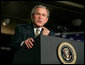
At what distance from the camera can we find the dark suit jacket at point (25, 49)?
44.6 inches

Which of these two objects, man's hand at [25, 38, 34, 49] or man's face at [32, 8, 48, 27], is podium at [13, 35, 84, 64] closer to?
man's hand at [25, 38, 34, 49]

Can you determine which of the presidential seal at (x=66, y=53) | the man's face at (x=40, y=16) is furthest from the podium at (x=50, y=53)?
the man's face at (x=40, y=16)

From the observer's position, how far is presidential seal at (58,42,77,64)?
4.00ft

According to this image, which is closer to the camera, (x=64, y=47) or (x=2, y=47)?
(x=64, y=47)

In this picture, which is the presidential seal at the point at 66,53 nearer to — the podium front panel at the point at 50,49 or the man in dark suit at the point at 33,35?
the podium front panel at the point at 50,49

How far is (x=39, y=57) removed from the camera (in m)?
1.11

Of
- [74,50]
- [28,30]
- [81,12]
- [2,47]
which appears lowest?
[2,47]

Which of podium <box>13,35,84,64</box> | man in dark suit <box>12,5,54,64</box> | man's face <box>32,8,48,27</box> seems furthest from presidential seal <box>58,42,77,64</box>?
man's face <box>32,8,48,27</box>

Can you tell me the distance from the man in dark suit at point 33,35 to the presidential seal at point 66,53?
0.14 meters

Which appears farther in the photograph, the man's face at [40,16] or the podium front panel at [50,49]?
the man's face at [40,16]

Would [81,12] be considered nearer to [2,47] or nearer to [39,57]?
[2,47]

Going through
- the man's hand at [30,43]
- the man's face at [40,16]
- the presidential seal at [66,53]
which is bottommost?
the presidential seal at [66,53]

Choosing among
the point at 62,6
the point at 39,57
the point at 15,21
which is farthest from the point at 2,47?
the point at 39,57

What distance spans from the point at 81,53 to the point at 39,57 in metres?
0.41
